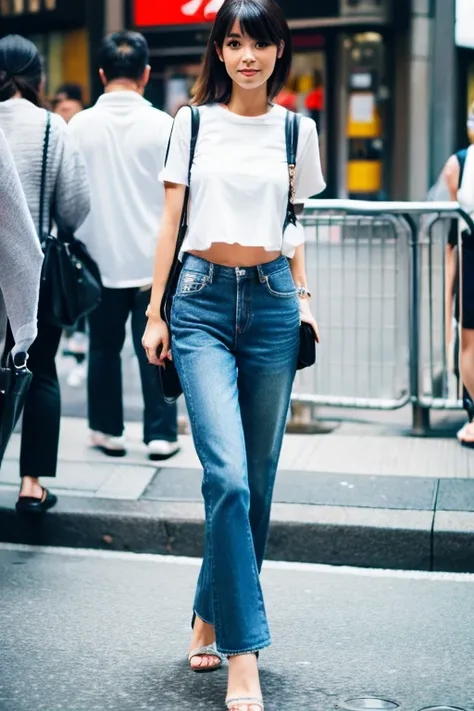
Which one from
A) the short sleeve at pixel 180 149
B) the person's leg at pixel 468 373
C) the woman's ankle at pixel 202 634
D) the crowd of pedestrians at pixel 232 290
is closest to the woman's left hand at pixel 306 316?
the crowd of pedestrians at pixel 232 290

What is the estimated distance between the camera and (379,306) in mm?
6812

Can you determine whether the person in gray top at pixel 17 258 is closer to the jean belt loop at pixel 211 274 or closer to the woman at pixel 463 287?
the jean belt loop at pixel 211 274

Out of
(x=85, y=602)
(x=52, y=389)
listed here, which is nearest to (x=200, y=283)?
(x=85, y=602)

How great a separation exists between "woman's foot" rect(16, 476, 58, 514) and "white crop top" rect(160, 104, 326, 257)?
6.49 ft

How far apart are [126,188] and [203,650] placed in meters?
2.73

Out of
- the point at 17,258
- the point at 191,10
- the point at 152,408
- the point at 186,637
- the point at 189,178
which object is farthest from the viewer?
the point at 191,10

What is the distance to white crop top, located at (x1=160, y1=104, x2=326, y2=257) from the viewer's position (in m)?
3.70

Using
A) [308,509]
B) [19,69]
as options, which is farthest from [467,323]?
[19,69]

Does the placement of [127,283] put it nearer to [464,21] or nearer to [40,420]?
[40,420]

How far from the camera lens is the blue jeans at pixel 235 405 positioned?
3.52 meters

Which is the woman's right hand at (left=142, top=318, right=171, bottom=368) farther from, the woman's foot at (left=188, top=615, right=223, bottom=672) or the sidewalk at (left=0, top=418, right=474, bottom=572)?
the sidewalk at (left=0, top=418, right=474, bottom=572)

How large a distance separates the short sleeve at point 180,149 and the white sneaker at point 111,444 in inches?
106

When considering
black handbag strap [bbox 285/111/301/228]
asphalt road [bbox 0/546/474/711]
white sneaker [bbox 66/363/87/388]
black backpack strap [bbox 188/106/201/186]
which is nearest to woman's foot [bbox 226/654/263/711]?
asphalt road [bbox 0/546/474/711]

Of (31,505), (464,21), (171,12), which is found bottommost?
(31,505)
